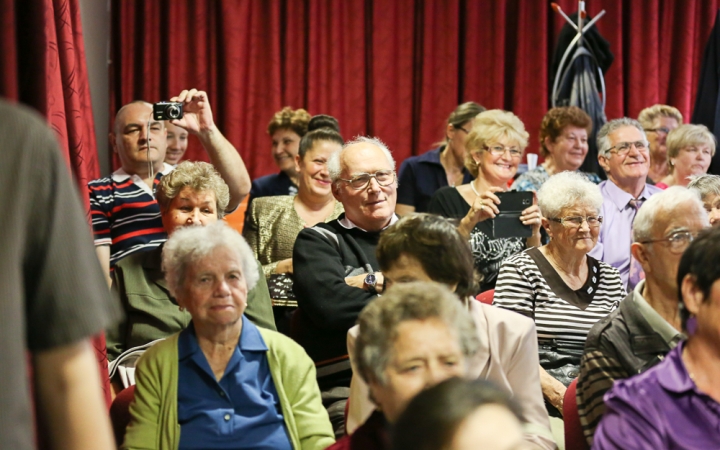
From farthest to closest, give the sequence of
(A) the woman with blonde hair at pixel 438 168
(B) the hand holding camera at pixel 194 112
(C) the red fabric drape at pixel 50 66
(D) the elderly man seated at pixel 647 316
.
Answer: (A) the woman with blonde hair at pixel 438 168 < (B) the hand holding camera at pixel 194 112 < (D) the elderly man seated at pixel 647 316 < (C) the red fabric drape at pixel 50 66

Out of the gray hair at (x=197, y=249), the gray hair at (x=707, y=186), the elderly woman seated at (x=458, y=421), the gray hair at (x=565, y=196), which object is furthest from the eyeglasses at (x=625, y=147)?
the elderly woman seated at (x=458, y=421)

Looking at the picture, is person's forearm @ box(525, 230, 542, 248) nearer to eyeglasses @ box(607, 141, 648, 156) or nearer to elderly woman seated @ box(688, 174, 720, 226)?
elderly woman seated @ box(688, 174, 720, 226)

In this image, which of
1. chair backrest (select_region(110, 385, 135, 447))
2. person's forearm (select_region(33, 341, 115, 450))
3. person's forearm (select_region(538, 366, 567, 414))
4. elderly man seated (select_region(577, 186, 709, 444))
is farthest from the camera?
person's forearm (select_region(538, 366, 567, 414))

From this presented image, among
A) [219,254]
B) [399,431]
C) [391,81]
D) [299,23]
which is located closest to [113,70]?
[299,23]

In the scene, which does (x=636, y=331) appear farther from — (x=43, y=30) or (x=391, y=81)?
(x=391, y=81)

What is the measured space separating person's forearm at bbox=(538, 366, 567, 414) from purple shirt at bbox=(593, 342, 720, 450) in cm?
83

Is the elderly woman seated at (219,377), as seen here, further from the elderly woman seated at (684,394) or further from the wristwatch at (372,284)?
the elderly woman seated at (684,394)

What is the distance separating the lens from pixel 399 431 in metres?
1.09

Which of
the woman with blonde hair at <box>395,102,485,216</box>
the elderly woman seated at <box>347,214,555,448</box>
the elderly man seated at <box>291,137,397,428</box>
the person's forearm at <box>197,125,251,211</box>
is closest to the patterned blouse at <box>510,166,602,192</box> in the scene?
the woman with blonde hair at <box>395,102,485,216</box>

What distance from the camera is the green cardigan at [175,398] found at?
1.96 metres

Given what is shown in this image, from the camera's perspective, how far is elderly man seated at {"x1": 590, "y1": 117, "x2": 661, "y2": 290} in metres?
3.48

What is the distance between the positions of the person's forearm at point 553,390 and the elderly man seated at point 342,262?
560 mm

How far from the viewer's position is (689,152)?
4.04 meters

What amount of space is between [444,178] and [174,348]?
246 centimetres
